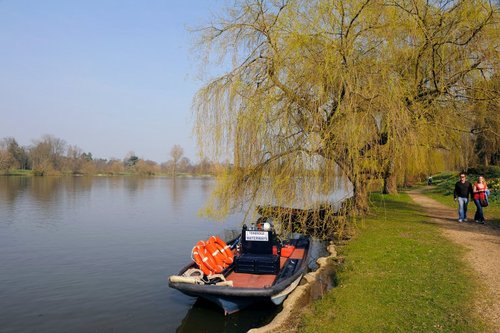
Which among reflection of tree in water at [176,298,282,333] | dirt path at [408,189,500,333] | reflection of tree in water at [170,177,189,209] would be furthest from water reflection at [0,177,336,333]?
reflection of tree in water at [170,177,189,209]

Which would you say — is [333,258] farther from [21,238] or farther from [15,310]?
[21,238]

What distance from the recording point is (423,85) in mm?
13898

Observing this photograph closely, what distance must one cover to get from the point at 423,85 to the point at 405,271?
24.4 feet

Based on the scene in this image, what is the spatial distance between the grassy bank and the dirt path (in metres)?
0.20

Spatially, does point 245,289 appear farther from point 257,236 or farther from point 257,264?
point 257,236

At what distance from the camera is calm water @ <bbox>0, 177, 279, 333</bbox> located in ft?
28.5

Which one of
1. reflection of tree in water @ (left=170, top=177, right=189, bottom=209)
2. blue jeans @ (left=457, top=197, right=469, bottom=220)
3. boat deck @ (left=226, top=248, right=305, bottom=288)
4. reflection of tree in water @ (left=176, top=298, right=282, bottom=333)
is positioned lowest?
reflection of tree in water @ (left=176, top=298, right=282, bottom=333)

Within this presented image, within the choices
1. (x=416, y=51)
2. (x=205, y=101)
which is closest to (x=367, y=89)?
(x=416, y=51)

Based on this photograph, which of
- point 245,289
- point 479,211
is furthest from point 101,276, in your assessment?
point 479,211

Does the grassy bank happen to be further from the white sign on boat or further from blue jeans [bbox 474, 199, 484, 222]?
blue jeans [bbox 474, 199, 484, 222]

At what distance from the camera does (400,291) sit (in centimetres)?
743

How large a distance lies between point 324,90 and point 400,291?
624 centimetres

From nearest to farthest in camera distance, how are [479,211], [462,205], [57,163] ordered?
[479,211] < [462,205] < [57,163]

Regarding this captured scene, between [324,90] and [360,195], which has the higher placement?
[324,90]
